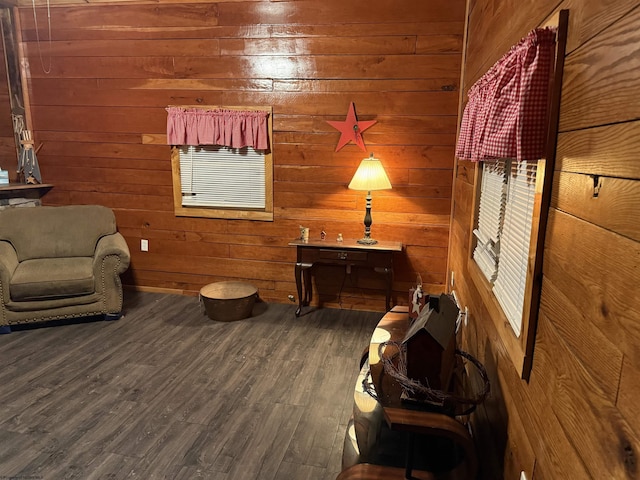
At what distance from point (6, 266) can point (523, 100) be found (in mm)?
3741

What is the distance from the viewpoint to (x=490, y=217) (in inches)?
85.8

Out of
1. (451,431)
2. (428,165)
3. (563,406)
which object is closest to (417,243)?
(428,165)

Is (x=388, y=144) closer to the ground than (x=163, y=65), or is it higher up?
closer to the ground

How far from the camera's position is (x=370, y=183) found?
136 inches

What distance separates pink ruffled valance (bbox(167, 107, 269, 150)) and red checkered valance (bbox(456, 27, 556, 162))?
265 centimetres

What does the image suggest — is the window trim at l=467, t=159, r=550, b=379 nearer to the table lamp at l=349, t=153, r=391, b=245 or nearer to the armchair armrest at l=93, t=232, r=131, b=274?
the table lamp at l=349, t=153, r=391, b=245

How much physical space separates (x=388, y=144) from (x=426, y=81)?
582 millimetres

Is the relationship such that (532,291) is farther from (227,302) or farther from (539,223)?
(227,302)

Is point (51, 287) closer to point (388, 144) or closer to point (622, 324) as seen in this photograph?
point (388, 144)

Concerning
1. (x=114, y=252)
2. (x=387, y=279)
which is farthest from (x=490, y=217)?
(x=114, y=252)

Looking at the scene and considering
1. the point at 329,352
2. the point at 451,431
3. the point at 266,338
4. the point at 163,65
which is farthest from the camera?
the point at 163,65

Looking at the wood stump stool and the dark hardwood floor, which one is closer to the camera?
the dark hardwood floor

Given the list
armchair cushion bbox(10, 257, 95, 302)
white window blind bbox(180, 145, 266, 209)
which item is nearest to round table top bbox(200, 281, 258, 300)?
white window blind bbox(180, 145, 266, 209)

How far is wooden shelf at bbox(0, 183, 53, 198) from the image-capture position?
4090 mm
